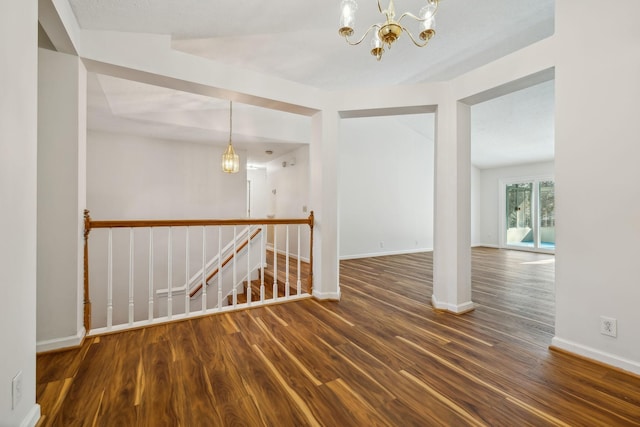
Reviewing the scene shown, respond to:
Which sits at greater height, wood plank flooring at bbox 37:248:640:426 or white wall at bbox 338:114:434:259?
white wall at bbox 338:114:434:259

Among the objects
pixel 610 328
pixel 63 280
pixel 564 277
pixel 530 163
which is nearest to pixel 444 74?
Answer: pixel 564 277

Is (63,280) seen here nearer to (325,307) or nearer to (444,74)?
(325,307)

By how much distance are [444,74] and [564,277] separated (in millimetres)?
3701

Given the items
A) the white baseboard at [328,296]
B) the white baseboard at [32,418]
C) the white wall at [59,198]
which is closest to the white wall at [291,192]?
the white baseboard at [328,296]

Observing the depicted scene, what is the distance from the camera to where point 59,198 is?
1.96 m

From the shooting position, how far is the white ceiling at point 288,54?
6.88 ft

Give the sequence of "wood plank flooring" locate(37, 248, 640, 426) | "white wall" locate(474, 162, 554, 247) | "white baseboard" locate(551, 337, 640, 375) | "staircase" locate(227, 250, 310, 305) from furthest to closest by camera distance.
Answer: "white wall" locate(474, 162, 554, 247) < "staircase" locate(227, 250, 310, 305) < "white baseboard" locate(551, 337, 640, 375) < "wood plank flooring" locate(37, 248, 640, 426)

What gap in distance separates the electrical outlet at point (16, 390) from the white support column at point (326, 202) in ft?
7.72

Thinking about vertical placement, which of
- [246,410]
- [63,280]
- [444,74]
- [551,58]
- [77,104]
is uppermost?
[444,74]

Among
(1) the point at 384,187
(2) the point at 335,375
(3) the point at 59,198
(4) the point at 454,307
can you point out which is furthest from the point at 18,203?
(1) the point at 384,187

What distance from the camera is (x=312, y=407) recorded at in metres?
1.42

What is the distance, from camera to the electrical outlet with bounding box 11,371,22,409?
3.67 ft

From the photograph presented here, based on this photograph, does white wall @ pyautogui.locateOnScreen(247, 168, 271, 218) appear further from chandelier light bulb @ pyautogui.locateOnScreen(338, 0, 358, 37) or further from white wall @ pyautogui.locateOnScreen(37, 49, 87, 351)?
chandelier light bulb @ pyautogui.locateOnScreen(338, 0, 358, 37)

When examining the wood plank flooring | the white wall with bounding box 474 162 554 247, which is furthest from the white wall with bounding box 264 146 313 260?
the white wall with bounding box 474 162 554 247
